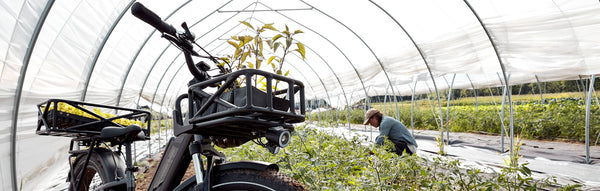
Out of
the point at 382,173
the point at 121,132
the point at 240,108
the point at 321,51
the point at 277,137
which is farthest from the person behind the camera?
the point at 321,51

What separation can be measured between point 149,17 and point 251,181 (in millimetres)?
748

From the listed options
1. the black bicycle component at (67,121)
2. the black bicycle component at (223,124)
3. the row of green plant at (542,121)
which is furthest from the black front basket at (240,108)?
the row of green plant at (542,121)

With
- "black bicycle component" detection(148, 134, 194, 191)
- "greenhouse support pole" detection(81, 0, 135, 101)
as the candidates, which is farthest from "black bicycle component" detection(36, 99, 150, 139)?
"greenhouse support pole" detection(81, 0, 135, 101)

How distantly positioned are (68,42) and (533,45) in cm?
542

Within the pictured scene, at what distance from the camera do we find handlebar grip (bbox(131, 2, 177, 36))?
1.28 meters

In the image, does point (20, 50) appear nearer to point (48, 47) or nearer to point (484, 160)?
point (48, 47)

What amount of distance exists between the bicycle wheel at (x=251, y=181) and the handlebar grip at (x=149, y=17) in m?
0.63

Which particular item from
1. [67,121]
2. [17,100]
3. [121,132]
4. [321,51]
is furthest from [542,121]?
[17,100]

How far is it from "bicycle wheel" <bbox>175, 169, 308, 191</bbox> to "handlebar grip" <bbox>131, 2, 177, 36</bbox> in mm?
632

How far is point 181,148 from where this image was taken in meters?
1.55

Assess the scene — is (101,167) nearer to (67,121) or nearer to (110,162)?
(110,162)

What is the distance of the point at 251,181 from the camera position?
1390mm

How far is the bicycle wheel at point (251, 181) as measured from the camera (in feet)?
4.36

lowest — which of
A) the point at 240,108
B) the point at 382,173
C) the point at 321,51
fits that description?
the point at 382,173
